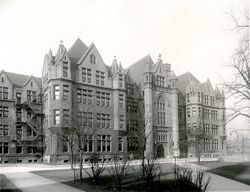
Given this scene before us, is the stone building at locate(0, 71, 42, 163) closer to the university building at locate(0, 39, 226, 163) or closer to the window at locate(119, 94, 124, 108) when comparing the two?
the university building at locate(0, 39, 226, 163)

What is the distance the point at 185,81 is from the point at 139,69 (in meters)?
14.2

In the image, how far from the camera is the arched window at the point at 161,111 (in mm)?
57594

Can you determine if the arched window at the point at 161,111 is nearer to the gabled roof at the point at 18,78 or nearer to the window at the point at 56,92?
the window at the point at 56,92

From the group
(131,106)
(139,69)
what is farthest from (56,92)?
(139,69)

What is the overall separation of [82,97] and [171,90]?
64.0 feet

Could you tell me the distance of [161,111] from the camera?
58.2 metres

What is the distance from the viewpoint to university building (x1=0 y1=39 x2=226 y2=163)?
45.0 metres

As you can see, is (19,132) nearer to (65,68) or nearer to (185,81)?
(65,68)

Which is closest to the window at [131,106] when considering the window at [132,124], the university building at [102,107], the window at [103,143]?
the university building at [102,107]

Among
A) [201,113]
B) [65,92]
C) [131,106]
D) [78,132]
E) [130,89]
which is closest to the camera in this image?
[78,132]

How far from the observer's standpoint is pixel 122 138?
170ft

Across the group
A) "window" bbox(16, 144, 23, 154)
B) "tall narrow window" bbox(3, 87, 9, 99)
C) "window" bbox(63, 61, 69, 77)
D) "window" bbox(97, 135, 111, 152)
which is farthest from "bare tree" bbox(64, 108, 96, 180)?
"tall narrow window" bbox(3, 87, 9, 99)

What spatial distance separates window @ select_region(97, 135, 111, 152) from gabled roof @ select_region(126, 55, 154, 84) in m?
14.1

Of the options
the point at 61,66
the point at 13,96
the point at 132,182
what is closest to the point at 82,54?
the point at 61,66
